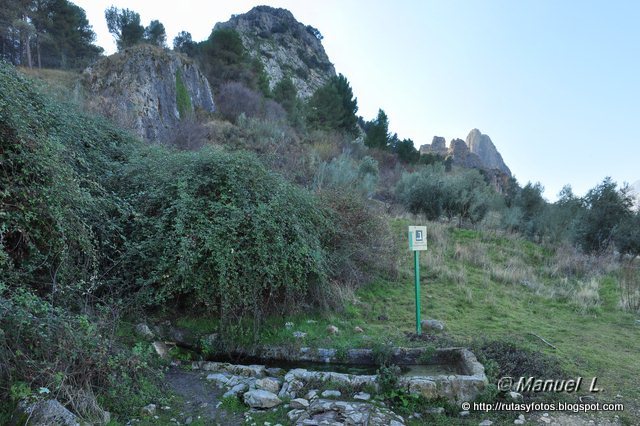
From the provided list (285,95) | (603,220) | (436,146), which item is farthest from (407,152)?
(436,146)

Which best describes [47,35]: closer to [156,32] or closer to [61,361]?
[156,32]

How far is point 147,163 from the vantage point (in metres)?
6.89

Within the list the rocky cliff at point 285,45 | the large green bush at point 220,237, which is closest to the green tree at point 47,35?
the rocky cliff at point 285,45

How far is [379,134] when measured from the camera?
33.9m

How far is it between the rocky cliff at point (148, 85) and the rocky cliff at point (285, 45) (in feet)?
83.7

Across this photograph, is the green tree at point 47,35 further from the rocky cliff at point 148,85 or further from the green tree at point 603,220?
the green tree at point 603,220

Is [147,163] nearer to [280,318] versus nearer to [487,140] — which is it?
[280,318]

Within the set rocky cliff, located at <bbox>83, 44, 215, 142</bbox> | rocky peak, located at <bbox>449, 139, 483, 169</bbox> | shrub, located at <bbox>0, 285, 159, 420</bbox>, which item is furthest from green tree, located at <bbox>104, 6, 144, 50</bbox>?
rocky peak, located at <bbox>449, 139, 483, 169</bbox>

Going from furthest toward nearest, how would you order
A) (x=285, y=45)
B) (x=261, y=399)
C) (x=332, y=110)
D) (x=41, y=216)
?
(x=285, y=45) < (x=332, y=110) < (x=41, y=216) < (x=261, y=399)

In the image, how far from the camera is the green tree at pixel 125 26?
27405 millimetres

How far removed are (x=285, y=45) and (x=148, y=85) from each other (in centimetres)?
4010

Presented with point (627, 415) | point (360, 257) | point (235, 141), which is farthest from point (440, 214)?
point (627, 415)

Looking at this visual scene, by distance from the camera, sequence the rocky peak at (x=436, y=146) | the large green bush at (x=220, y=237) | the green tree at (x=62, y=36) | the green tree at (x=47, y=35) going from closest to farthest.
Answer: the large green bush at (x=220, y=237) → the green tree at (x=47, y=35) → the green tree at (x=62, y=36) → the rocky peak at (x=436, y=146)

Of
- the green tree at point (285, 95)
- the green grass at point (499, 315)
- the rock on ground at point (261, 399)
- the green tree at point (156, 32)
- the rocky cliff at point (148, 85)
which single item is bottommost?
the green grass at point (499, 315)
